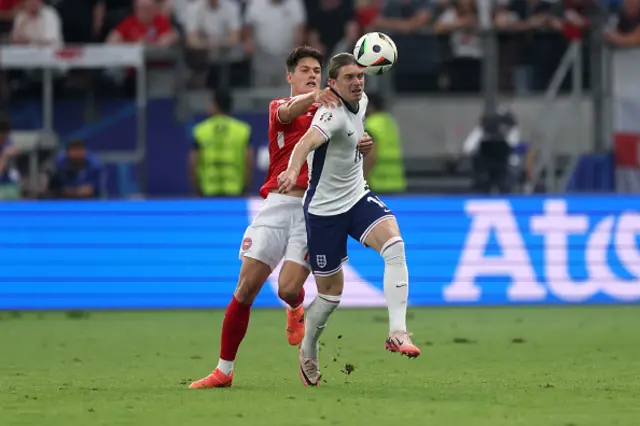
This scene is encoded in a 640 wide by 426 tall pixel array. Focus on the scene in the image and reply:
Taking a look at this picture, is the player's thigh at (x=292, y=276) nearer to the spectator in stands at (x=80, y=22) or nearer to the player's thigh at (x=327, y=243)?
the player's thigh at (x=327, y=243)

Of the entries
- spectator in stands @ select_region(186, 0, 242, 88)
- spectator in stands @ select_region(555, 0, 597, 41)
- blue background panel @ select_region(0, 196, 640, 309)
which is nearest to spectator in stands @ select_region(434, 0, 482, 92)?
spectator in stands @ select_region(555, 0, 597, 41)

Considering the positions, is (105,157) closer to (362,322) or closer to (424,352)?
(362,322)

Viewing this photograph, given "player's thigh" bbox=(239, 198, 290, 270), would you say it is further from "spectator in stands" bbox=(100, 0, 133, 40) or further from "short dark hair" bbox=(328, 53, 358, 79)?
"spectator in stands" bbox=(100, 0, 133, 40)

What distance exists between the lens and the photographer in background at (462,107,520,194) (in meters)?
18.6

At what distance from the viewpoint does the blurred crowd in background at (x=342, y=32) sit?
64.4 feet

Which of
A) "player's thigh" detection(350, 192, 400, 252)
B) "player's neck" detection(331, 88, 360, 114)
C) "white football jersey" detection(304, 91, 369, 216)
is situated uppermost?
"player's neck" detection(331, 88, 360, 114)

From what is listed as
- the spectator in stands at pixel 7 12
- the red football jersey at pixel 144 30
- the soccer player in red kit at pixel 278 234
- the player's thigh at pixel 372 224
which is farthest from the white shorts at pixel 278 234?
the spectator in stands at pixel 7 12

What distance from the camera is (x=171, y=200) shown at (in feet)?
53.4

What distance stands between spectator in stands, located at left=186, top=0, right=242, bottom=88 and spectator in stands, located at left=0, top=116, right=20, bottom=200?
9.30ft

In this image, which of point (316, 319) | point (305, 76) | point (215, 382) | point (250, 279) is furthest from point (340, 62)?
point (215, 382)

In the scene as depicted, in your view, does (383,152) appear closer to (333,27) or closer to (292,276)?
(333,27)

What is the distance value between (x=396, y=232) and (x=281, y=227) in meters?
0.88

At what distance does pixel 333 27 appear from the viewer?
19547 mm

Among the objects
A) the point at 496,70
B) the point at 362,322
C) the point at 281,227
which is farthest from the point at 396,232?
the point at 496,70
